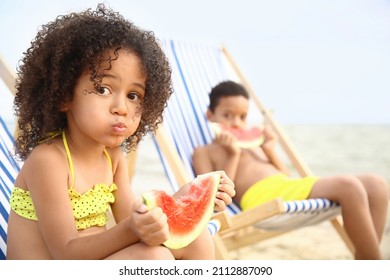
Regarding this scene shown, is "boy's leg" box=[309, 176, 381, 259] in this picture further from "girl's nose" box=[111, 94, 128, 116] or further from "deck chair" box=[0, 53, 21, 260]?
"girl's nose" box=[111, 94, 128, 116]

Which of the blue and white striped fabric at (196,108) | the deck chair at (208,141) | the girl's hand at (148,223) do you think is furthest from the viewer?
the blue and white striped fabric at (196,108)

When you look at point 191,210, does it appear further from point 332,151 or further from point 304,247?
point 332,151

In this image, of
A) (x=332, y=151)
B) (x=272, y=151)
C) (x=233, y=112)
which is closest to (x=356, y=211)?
(x=272, y=151)

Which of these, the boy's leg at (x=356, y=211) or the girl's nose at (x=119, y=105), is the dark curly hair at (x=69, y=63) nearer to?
the girl's nose at (x=119, y=105)

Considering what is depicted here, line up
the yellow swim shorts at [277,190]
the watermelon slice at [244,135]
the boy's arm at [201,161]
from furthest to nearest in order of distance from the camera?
the watermelon slice at [244,135]
the boy's arm at [201,161]
the yellow swim shorts at [277,190]

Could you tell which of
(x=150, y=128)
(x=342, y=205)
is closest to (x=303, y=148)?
(x=342, y=205)

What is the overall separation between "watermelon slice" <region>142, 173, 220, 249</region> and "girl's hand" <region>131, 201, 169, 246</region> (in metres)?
0.08

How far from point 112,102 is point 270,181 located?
1313 mm

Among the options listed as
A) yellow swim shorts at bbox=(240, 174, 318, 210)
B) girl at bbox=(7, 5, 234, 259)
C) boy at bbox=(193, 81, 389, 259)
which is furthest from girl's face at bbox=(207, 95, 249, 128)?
girl at bbox=(7, 5, 234, 259)

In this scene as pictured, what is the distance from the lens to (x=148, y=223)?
0.90m

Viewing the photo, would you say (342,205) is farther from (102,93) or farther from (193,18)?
(193,18)

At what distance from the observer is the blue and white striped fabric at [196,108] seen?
202 centimetres

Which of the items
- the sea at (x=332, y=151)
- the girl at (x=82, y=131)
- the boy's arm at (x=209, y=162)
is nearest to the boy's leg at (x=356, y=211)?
the boy's arm at (x=209, y=162)

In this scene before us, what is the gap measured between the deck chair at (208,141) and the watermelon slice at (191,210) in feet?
1.88
